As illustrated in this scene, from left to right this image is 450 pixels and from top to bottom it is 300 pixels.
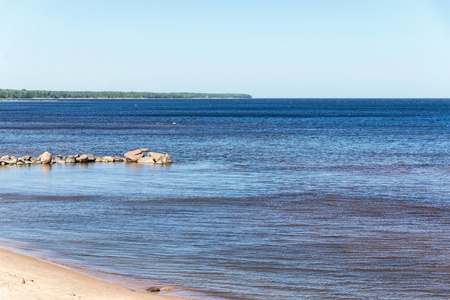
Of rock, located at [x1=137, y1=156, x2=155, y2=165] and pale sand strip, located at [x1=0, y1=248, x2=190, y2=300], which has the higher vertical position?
pale sand strip, located at [x1=0, y1=248, x2=190, y2=300]

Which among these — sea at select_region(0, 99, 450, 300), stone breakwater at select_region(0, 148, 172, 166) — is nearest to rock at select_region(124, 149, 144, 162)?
stone breakwater at select_region(0, 148, 172, 166)

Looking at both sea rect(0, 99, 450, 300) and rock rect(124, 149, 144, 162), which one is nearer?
sea rect(0, 99, 450, 300)

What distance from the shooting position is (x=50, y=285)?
40.1 feet

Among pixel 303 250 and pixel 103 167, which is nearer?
pixel 303 250

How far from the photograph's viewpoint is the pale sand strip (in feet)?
37.6

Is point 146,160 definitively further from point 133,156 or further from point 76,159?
point 76,159

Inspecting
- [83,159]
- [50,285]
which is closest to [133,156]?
[83,159]

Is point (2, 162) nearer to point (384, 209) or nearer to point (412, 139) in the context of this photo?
point (384, 209)

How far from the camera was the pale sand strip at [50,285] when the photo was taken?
11459 millimetres

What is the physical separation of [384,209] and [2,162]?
2578 cm

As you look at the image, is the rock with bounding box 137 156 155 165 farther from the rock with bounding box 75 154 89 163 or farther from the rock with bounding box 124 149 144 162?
the rock with bounding box 75 154 89 163

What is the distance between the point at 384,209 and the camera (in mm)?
23188

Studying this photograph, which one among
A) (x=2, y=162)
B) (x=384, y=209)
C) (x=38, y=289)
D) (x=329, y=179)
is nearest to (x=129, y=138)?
(x=2, y=162)

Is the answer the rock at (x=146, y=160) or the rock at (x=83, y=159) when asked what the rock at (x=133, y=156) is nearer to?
the rock at (x=146, y=160)
